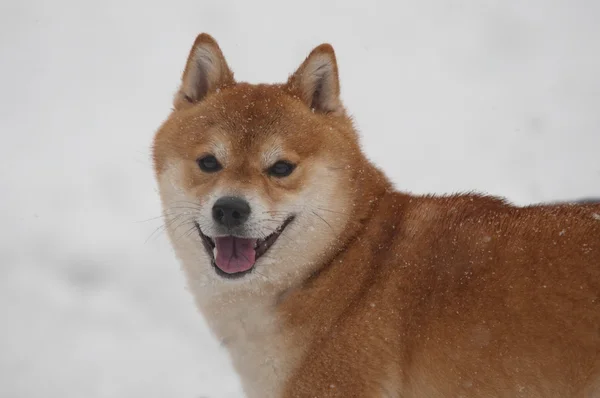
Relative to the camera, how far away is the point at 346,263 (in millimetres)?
3514

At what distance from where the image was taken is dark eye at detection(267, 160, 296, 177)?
11.8 ft

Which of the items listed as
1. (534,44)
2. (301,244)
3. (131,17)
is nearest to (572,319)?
(301,244)

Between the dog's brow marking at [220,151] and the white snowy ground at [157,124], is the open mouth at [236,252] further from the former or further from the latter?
the white snowy ground at [157,124]

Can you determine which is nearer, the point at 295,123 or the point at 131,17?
the point at 295,123

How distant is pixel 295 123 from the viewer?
3.74 m

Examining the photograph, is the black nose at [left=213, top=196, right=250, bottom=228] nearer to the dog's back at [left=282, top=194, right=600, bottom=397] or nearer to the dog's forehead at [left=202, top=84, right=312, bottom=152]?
the dog's forehead at [left=202, top=84, right=312, bottom=152]

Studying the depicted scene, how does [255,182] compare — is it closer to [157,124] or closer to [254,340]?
[254,340]

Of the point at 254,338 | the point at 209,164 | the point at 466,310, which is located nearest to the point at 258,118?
the point at 209,164

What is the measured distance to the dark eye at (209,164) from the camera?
142 inches

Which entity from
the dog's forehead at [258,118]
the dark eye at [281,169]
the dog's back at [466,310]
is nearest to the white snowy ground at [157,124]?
the dog's back at [466,310]

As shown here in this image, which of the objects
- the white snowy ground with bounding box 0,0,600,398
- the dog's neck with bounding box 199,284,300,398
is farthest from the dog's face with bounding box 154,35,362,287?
the white snowy ground with bounding box 0,0,600,398

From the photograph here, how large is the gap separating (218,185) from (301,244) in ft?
1.84

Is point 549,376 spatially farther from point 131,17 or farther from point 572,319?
point 131,17

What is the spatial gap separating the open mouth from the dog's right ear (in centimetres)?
100
